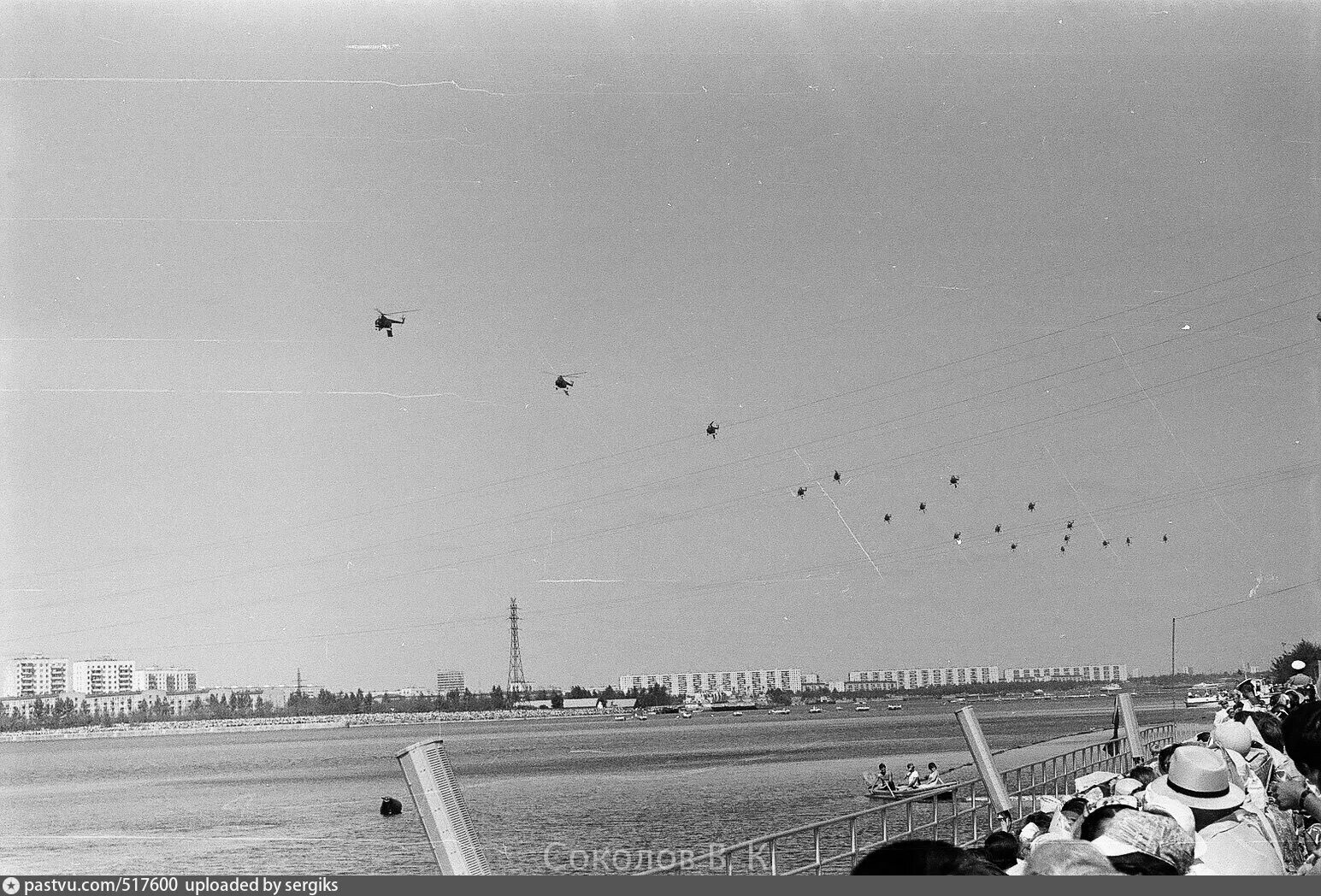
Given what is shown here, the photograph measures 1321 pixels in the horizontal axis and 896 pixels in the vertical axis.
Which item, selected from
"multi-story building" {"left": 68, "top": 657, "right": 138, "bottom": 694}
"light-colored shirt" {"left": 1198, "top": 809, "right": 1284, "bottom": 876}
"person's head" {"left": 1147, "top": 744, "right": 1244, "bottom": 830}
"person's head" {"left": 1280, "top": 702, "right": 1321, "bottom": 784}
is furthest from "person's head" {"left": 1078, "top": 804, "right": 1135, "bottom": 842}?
"multi-story building" {"left": 68, "top": 657, "right": 138, "bottom": 694}

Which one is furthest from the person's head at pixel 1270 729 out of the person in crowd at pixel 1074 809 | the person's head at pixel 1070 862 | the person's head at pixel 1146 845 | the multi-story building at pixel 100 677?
the multi-story building at pixel 100 677

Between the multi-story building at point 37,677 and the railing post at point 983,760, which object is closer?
the railing post at point 983,760

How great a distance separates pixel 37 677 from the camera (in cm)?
10200

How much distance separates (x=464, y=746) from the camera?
416 ft

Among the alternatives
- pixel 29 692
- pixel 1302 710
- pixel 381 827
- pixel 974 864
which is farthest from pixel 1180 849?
pixel 29 692

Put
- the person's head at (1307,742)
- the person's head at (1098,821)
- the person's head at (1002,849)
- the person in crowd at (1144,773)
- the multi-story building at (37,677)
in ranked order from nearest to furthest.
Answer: the person's head at (1098,821), the person's head at (1002,849), the person's head at (1307,742), the person in crowd at (1144,773), the multi-story building at (37,677)

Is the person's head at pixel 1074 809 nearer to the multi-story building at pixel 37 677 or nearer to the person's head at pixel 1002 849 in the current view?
the person's head at pixel 1002 849

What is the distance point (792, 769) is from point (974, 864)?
63.6 meters

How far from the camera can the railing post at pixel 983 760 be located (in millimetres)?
8312

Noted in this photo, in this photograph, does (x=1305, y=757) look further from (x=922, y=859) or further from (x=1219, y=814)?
(x=922, y=859)

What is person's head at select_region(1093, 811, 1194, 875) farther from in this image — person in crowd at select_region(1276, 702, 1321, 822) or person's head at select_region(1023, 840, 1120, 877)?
person in crowd at select_region(1276, 702, 1321, 822)

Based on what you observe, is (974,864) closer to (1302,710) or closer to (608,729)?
(1302,710)

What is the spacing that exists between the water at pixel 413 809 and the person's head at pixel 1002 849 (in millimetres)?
5521
